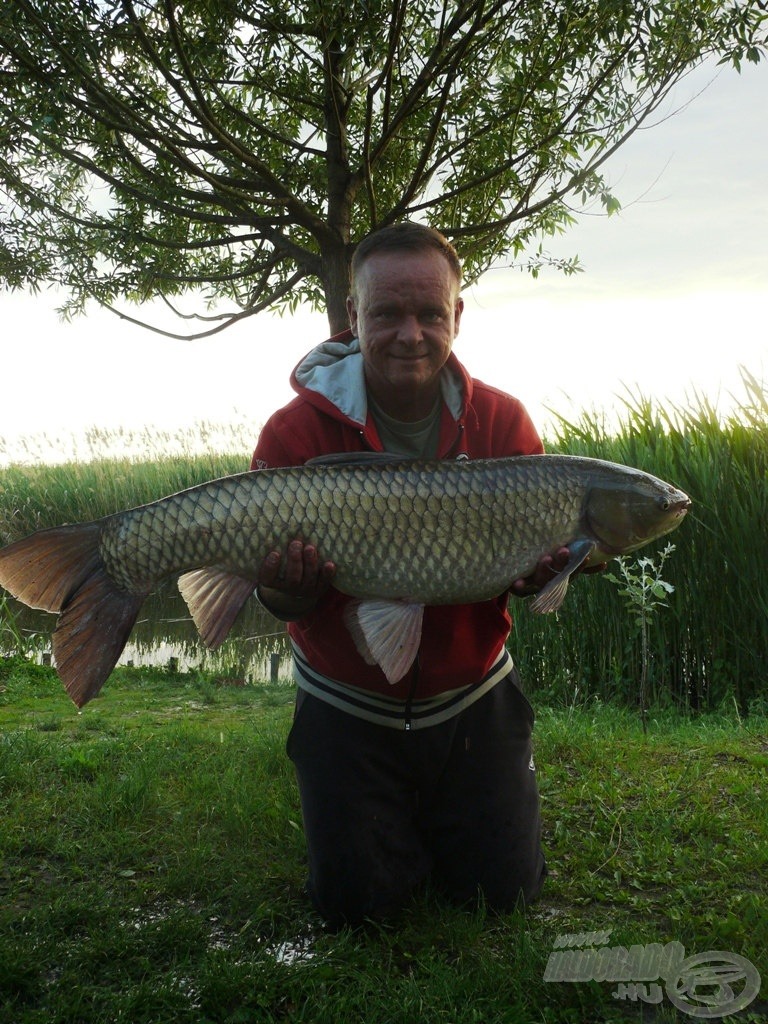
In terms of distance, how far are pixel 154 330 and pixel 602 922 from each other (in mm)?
3624

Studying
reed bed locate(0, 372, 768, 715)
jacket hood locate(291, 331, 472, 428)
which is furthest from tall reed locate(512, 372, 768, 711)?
jacket hood locate(291, 331, 472, 428)

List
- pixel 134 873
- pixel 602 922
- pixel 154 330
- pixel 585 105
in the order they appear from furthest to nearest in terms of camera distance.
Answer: pixel 154 330 → pixel 585 105 → pixel 134 873 → pixel 602 922

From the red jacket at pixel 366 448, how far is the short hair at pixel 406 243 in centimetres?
29

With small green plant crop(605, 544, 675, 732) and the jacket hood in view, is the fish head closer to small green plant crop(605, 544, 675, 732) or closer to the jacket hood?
the jacket hood

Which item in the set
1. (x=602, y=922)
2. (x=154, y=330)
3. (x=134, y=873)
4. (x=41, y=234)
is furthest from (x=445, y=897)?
(x=41, y=234)

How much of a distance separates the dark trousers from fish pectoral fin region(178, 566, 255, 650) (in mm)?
433

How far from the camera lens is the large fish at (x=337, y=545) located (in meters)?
2.32

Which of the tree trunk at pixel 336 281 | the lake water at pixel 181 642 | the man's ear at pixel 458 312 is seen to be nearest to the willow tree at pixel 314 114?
the tree trunk at pixel 336 281

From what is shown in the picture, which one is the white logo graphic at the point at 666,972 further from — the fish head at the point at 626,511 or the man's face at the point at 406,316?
the man's face at the point at 406,316

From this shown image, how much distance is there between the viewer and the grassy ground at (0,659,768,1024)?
2.20 meters

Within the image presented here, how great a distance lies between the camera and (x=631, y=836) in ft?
10.1

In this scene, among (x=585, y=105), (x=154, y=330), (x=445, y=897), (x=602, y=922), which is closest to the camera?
(x=602, y=922)

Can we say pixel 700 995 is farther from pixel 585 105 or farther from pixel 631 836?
pixel 585 105

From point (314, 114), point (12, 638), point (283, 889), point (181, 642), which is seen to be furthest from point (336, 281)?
point (12, 638)
